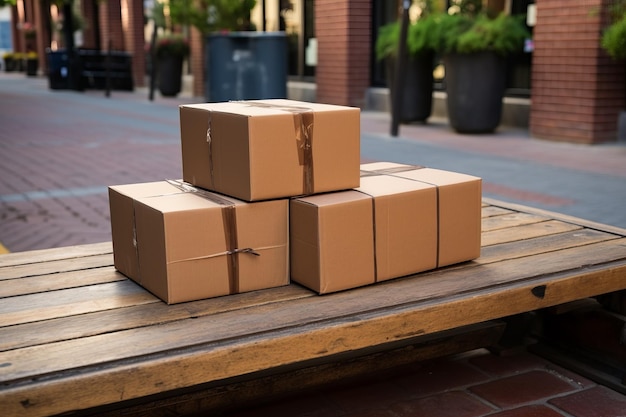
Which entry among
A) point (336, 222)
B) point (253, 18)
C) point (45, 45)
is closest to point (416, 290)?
point (336, 222)

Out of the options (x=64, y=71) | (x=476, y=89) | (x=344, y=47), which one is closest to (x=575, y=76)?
(x=476, y=89)

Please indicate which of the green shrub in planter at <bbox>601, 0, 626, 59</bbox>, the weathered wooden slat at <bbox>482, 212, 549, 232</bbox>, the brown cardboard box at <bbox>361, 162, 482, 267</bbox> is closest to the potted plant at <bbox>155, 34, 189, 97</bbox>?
the green shrub in planter at <bbox>601, 0, 626, 59</bbox>

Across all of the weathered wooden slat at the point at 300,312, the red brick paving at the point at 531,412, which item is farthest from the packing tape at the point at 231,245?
the red brick paving at the point at 531,412

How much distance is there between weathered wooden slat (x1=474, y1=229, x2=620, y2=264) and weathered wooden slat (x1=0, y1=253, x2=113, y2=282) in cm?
135

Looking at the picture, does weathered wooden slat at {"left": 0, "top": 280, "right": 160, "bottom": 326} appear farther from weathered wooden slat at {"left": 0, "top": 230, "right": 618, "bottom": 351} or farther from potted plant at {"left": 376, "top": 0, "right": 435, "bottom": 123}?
potted plant at {"left": 376, "top": 0, "right": 435, "bottom": 123}

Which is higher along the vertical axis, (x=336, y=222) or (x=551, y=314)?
(x=336, y=222)

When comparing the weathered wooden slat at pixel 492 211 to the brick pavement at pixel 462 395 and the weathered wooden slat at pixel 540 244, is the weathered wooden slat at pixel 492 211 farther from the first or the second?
the brick pavement at pixel 462 395

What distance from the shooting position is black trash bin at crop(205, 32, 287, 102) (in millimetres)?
11117

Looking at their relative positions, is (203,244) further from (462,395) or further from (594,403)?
(594,403)

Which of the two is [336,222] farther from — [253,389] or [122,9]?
[122,9]

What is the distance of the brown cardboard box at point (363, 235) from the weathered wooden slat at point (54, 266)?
2.50 feet

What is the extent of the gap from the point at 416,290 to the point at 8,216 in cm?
406

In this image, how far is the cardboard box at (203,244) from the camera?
7.75 ft

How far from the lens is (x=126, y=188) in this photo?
273 cm
